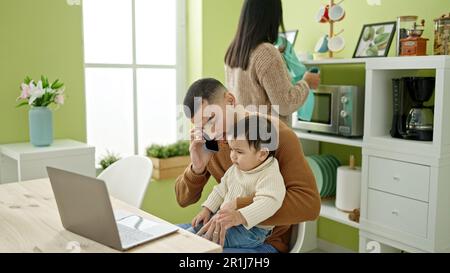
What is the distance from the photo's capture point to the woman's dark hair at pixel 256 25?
2.04 meters

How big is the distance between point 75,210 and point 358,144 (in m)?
1.71

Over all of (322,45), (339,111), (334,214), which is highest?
(322,45)

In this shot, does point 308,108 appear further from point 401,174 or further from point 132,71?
point 132,71

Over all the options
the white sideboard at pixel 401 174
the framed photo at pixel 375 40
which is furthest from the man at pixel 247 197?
the framed photo at pixel 375 40

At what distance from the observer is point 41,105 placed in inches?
97.8

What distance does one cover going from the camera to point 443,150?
2131mm

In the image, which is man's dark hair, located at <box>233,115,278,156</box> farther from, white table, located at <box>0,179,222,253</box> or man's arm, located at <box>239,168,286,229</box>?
white table, located at <box>0,179,222,253</box>

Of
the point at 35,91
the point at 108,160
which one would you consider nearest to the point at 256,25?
the point at 35,91

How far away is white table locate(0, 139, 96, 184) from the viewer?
2.32 m

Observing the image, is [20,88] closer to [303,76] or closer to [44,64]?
[44,64]

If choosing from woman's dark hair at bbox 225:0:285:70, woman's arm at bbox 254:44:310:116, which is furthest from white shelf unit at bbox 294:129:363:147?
woman's dark hair at bbox 225:0:285:70

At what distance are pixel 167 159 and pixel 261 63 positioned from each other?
4.47 ft

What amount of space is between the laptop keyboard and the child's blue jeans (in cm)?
28

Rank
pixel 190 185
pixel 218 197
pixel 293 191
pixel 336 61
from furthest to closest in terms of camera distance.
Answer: pixel 336 61
pixel 190 185
pixel 218 197
pixel 293 191
